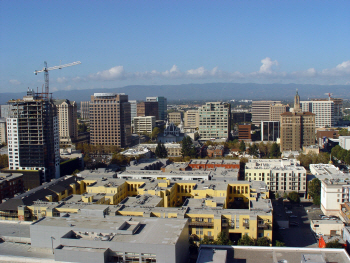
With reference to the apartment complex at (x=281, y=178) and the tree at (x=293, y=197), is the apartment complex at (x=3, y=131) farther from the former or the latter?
the tree at (x=293, y=197)

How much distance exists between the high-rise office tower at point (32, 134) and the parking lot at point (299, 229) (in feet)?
70.6

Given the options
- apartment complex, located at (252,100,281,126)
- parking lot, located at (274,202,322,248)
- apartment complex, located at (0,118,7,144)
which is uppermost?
apartment complex, located at (252,100,281,126)

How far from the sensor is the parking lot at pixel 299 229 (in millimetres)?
21969

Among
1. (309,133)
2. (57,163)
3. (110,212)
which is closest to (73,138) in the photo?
(57,163)

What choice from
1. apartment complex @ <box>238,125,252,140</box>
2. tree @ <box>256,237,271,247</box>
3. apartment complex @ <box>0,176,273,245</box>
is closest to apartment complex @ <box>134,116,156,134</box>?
apartment complex @ <box>238,125,252,140</box>

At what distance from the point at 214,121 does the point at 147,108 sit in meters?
36.7

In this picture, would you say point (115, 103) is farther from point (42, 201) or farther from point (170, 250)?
point (170, 250)

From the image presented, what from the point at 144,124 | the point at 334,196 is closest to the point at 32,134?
the point at 334,196

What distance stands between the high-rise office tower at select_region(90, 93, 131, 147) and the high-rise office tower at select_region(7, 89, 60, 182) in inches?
864

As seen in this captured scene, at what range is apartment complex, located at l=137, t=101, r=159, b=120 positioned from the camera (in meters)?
97.9

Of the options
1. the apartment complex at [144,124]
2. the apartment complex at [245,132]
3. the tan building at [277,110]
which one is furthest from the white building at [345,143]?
the apartment complex at [144,124]

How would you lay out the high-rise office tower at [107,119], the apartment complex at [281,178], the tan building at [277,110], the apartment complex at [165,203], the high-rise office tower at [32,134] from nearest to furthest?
the apartment complex at [165,203] < the apartment complex at [281,178] < the high-rise office tower at [32,134] < the high-rise office tower at [107,119] < the tan building at [277,110]

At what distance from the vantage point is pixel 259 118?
9238 centimetres

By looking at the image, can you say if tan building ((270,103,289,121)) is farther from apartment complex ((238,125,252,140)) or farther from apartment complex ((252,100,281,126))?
apartment complex ((238,125,252,140))
